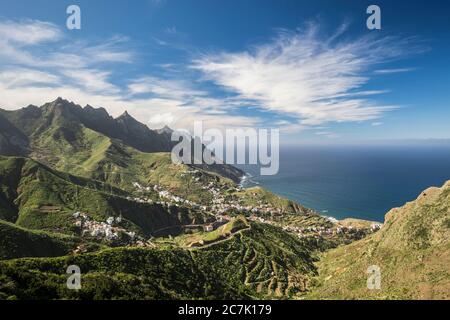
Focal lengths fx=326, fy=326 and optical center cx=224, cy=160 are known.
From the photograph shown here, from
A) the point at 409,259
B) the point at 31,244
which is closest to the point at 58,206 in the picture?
the point at 31,244

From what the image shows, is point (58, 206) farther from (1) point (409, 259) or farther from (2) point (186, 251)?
(1) point (409, 259)

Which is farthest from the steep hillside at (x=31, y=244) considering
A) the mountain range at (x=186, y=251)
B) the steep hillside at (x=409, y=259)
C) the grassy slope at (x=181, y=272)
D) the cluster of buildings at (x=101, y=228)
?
the steep hillside at (x=409, y=259)

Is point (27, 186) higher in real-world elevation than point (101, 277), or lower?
higher

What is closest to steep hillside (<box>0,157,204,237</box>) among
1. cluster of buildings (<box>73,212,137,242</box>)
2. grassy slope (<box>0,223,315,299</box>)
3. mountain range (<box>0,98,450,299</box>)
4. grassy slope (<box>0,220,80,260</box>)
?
mountain range (<box>0,98,450,299</box>)
